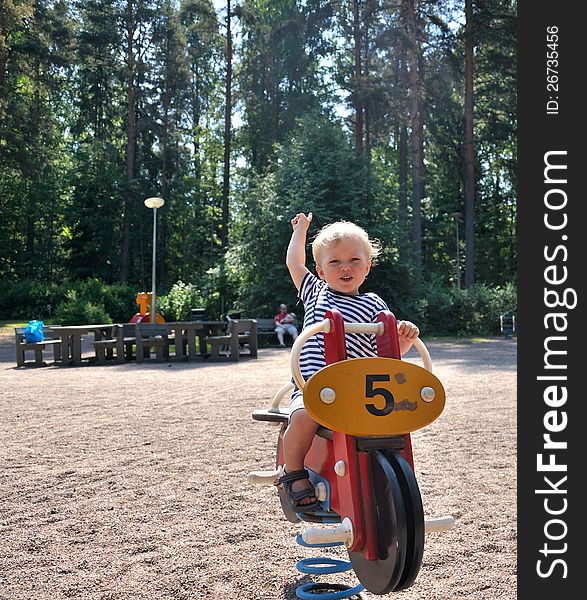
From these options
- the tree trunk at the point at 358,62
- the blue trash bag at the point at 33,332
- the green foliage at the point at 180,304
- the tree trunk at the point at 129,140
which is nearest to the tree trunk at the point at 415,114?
the tree trunk at the point at 358,62

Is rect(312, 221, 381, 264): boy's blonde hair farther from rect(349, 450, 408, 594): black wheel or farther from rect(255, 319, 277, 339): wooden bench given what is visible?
rect(255, 319, 277, 339): wooden bench

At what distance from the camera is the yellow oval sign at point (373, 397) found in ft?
8.50

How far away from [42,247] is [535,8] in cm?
4014

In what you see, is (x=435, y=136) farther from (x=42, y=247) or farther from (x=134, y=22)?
(x=42, y=247)

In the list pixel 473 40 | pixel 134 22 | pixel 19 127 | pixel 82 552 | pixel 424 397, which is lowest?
pixel 82 552

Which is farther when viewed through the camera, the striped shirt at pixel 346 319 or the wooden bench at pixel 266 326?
the wooden bench at pixel 266 326

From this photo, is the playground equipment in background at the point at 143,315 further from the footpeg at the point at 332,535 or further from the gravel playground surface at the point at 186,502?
the footpeg at the point at 332,535

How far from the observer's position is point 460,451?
249 inches

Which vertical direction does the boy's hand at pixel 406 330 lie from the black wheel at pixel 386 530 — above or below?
above

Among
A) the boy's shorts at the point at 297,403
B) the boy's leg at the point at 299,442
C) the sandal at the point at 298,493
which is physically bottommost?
the sandal at the point at 298,493

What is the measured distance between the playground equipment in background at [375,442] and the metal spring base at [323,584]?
16.1 inches

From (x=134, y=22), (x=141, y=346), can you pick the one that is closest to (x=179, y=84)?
(x=134, y=22)

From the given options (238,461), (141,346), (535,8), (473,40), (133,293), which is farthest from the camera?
(133,293)

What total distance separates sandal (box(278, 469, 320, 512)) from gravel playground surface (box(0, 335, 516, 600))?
57 centimetres
